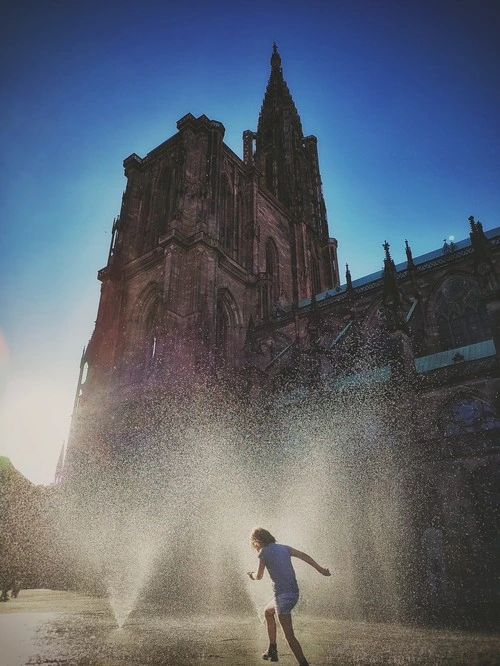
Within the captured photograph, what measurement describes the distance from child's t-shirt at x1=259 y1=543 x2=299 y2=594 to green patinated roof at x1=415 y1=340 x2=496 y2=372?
14883mm

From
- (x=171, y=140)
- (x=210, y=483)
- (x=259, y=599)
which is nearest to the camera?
(x=259, y=599)

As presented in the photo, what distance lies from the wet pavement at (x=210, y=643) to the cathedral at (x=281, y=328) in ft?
21.1

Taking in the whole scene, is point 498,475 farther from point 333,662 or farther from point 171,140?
point 171,140

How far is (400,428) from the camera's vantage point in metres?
16.1

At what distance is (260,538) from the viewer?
16.9 ft

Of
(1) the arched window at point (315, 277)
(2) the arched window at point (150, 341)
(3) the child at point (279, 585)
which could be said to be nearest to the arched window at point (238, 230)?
(2) the arched window at point (150, 341)

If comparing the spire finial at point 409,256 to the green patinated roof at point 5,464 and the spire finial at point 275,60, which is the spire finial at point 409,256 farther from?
the spire finial at point 275,60

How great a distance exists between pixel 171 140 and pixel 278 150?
631 inches

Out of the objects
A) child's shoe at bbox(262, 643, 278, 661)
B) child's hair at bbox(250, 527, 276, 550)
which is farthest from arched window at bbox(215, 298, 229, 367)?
child's shoe at bbox(262, 643, 278, 661)

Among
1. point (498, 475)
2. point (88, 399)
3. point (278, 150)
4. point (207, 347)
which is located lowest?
point (498, 475)

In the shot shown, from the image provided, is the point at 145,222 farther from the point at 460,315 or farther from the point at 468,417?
the point at 468,417

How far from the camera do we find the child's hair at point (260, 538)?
201 inches

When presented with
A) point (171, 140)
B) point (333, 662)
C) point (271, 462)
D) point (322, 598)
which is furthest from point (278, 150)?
point (333, 662)

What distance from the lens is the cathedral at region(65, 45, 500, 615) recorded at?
14758 mm
